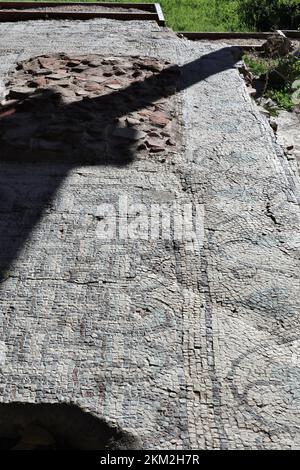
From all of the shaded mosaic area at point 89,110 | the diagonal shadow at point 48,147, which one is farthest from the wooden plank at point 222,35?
the diagonal shadow at point 48,147

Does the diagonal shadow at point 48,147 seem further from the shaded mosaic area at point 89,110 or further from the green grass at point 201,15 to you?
the green grass at point 201,15

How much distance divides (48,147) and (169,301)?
5.92 feet

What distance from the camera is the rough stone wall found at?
2377mm

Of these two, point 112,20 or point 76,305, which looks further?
point 112,20

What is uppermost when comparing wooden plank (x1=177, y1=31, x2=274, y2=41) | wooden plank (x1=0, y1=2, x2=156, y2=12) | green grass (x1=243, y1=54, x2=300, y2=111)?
green grass (x1=243, y1=54, x2=300, y2=111)

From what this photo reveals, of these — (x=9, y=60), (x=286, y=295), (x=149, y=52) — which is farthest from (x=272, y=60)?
(x=286, y=295)

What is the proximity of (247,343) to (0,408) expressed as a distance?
1.04m

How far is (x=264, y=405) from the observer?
2.40 meters

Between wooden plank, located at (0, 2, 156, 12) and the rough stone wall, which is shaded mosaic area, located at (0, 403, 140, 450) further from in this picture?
wooden plank, located at (0, 2, 156, 12)

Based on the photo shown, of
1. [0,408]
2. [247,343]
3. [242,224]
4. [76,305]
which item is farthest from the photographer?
[242,224]

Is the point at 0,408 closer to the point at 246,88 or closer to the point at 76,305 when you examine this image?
the point at 76,305

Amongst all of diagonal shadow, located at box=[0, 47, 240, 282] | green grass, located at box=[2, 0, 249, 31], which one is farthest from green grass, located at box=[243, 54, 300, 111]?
green grass, located at box=[2, 0, 249, 31]

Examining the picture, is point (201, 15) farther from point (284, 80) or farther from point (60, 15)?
point (284, 80)

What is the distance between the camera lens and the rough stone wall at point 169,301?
238 centimetres
